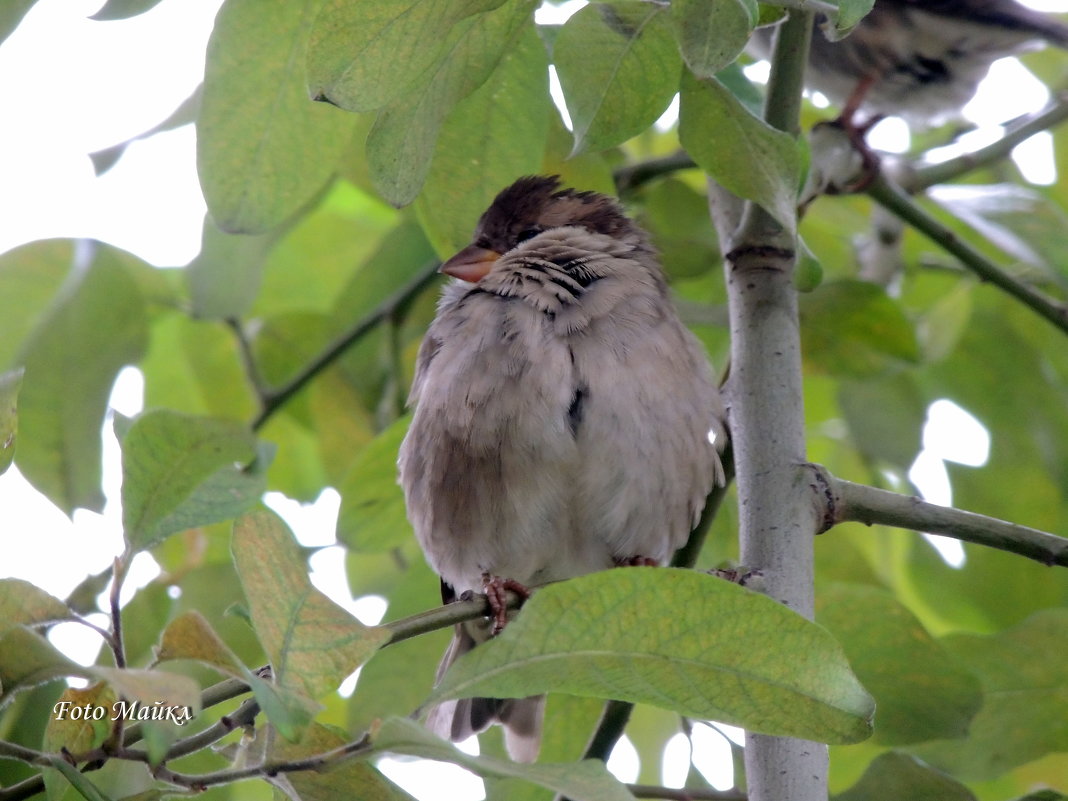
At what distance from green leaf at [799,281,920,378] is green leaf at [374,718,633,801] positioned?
5.56 ft

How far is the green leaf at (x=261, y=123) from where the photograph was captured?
1.97 m

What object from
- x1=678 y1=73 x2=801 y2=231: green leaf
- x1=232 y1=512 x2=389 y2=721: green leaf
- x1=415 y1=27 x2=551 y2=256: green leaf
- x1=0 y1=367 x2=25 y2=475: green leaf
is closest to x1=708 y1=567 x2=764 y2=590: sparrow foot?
x1=678 y1=73 x2=801 y2=231: green leaf

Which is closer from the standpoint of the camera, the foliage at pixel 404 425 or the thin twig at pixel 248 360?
the foliage at pixel 404 425

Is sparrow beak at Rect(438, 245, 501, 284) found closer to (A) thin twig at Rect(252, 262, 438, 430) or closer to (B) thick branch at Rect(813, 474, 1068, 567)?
(A) thin twig at Rect(252, 262, 438, 430)

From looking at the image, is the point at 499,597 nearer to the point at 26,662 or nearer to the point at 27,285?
the point at 26,662

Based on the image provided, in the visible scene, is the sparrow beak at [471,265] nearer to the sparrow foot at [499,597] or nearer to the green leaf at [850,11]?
the sparrow foot at [499,597]

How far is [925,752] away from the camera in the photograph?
7.61ft

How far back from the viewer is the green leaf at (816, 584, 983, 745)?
2.10 meters

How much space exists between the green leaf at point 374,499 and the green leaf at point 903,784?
1.19m

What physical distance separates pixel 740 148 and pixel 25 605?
1.08 m

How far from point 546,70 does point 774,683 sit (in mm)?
1194

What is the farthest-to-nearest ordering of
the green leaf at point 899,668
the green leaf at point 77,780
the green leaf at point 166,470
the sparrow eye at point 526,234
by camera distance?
the sparrow eye at point 526,234 < the green leaf at point 899,668 < the green leaf at point 166,470 < the green leaf at point 77,780

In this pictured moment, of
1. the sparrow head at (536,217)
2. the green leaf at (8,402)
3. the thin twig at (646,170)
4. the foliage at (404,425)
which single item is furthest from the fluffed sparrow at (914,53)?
the green leaf at (8,402)

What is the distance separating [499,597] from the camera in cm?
215
